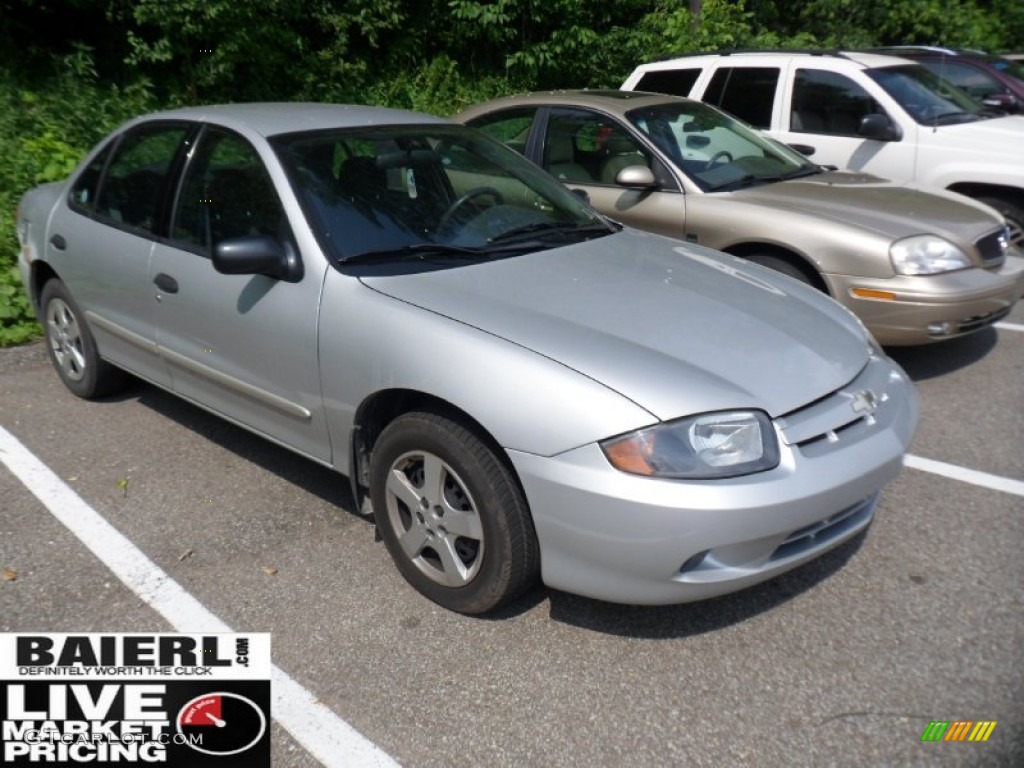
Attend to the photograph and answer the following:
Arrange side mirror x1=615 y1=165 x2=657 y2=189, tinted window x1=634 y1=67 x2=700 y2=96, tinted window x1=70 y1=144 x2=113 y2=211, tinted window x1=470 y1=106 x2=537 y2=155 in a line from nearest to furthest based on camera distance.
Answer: tinted window x1=70 y1=144 x2=113 y2=211
side mirror x1=615 y1=165 x2=657 y2=189
tinted window x1=470 y1=106 x2=537 y2=155
tinted window x1=634 y1=67 x2=700 y2=96

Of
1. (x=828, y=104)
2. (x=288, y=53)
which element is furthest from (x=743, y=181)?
(x=288, y=53)

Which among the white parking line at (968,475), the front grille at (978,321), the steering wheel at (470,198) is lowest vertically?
the white parking line at (968,475)

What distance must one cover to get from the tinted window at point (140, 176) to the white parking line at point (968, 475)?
345 cm

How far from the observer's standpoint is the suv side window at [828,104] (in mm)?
7246

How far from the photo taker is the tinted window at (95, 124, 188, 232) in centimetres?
434

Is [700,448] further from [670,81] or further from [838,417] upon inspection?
[670,81]

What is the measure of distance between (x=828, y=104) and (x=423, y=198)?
4667 millimetres

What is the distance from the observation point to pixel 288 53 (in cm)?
1185

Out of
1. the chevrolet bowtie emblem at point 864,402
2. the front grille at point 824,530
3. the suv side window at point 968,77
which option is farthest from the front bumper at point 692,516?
the suv side window at point 968,77

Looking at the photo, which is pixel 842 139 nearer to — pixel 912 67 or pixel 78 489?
pixel 912 67

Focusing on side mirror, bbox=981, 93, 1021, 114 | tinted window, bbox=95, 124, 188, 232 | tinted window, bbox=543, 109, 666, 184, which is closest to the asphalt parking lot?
tinted window, bbox=95, 124, 188, 232

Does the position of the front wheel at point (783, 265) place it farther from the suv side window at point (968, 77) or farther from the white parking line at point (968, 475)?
the suv side window at point (968, 77)

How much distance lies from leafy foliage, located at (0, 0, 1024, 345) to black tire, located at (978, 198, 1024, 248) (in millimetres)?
6786

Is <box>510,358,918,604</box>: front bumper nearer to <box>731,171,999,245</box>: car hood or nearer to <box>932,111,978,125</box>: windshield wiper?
<box>731,171,999,245</box>: car hood
